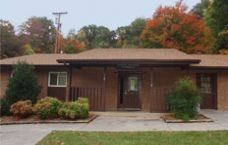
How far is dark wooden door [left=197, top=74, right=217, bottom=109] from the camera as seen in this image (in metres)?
20.7

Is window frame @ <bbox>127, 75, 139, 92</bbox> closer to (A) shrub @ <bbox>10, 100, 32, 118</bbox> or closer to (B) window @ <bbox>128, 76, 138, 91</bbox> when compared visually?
(B) window @ <bbox>128, 76, 138, 91</bbox>

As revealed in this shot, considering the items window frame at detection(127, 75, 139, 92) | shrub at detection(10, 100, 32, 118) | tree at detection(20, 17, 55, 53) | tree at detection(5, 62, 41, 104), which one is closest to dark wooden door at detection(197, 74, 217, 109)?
window frame at detection(127, 75, 139, 92)

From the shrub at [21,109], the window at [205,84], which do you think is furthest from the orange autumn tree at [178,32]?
the shrub at [21,109]

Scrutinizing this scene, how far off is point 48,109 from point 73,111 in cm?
120

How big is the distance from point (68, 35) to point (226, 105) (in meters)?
45.7

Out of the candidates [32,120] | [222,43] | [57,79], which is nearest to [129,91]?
[57,79]

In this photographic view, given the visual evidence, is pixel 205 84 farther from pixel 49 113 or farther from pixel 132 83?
pixel 49 113

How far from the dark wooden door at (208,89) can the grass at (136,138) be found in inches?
377

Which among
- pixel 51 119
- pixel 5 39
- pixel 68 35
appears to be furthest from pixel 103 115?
pixel 68 35

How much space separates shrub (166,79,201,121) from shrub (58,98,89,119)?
13.6 feet

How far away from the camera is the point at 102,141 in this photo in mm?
10367

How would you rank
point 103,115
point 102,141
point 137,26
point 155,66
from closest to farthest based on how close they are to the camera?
point 102,141 → point 103,115 → point 155,66 → point 137,26

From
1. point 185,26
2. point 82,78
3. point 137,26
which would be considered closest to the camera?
point 82,78

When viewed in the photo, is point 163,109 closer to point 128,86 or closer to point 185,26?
point 128,86
